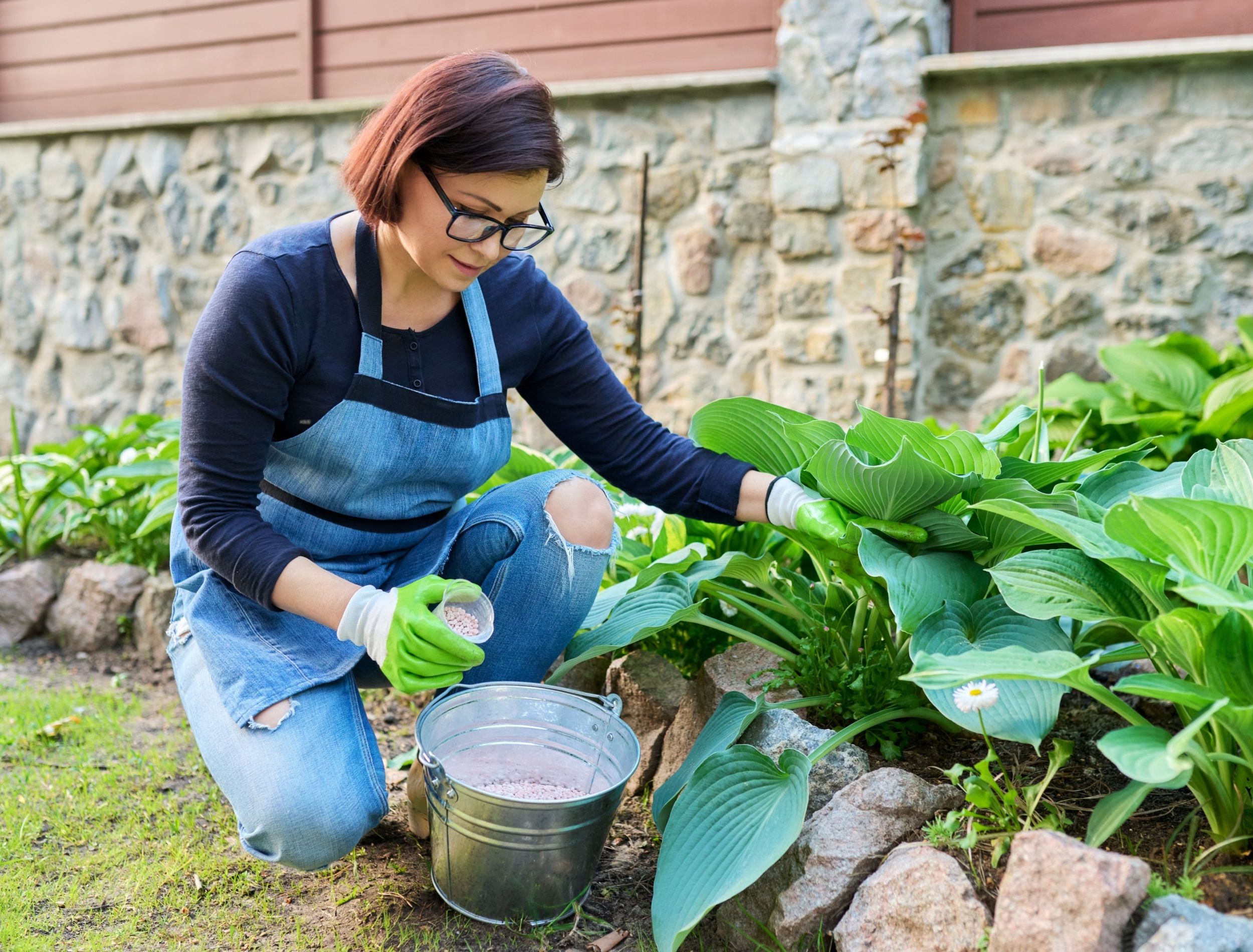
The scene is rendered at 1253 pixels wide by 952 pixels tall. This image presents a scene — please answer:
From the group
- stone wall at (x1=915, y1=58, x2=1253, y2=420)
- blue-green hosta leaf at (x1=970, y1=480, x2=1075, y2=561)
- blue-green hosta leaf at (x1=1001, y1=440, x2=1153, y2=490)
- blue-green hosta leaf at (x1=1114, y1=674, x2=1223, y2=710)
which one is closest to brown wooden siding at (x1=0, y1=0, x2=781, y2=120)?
stone wall at (x1=915, y1=58, x2=1253, y2=420)

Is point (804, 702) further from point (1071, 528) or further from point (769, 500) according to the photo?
point (1071, 528)

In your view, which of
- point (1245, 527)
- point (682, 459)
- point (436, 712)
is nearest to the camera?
point (1245, 527)

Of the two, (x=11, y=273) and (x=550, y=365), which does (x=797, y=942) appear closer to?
(x=550, y=365)

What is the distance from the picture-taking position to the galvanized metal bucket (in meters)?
1.30

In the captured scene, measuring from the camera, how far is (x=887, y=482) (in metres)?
1.31

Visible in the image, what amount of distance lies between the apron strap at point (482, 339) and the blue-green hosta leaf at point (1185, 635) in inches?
37.0

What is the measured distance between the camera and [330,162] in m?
4.16

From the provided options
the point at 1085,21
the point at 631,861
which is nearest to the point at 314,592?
the point at 631,861

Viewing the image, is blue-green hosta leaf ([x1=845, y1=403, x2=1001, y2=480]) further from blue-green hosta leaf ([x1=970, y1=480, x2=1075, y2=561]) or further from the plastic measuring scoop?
the plastic measuring scoop

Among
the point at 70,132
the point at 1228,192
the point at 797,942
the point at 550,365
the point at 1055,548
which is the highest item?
the point at 70,132

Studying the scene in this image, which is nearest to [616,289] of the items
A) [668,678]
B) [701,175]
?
[701,175]

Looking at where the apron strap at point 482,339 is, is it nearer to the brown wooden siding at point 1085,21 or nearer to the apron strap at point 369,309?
the apron strap at point 369,309

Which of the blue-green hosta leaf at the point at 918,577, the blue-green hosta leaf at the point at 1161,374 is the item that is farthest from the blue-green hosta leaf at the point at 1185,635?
the blue-green hosta leaf at the point at 1161,374

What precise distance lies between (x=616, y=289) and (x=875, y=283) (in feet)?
3.12
